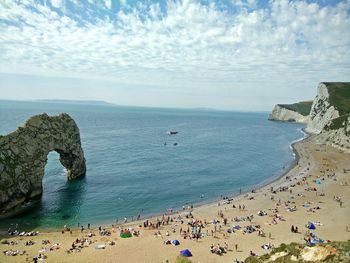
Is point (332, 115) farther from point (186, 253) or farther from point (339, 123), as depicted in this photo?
point (186, 253)

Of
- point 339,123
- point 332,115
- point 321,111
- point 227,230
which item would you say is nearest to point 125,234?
point 227,230

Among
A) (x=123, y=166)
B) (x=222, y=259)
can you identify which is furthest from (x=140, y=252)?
(x=123, y=166)

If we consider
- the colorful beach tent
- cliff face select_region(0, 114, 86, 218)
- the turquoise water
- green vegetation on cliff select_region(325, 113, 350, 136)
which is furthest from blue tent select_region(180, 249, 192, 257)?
green vegetation on cliff select_region(325, 113, 350, 136)

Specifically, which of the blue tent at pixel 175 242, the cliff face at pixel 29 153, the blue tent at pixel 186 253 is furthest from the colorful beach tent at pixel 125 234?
the cliff face at pixel 29 153

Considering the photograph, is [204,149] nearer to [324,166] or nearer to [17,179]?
[324,166]

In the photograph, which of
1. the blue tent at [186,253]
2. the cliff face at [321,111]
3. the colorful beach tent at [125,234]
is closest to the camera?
the blue tent at [186,253]

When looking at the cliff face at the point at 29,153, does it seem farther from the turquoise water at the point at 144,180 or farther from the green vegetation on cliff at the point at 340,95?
the green vegetation on cliff at the point at 340,95

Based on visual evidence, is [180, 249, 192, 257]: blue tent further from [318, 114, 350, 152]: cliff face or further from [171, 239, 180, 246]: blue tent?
[318, 114, 350, 152]: cliff face
